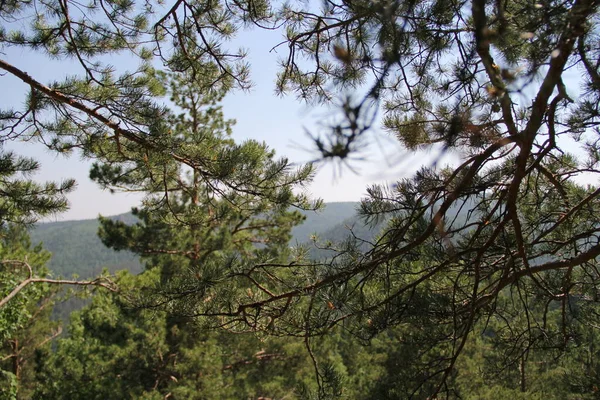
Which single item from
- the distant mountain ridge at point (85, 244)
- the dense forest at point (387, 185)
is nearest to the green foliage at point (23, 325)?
the dense forest at point (387, 185)

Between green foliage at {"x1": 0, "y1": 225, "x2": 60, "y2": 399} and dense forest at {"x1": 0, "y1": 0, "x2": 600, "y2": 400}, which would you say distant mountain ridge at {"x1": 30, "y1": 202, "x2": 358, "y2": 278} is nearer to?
green foliage at {"x1": 0, "y1": 225, "x2": 60, "y2": 399}

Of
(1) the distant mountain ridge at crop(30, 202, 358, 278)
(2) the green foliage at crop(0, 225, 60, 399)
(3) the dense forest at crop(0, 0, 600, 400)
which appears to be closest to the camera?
(3) the dense forest at crop(0, 0, 600, 400)

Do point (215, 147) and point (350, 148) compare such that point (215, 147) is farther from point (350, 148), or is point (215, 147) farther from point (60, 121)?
point (350, 148)

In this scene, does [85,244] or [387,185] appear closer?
[387,185]

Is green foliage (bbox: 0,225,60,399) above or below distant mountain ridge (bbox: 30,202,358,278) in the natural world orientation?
below

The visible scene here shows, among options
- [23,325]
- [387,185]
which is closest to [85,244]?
[23,325]

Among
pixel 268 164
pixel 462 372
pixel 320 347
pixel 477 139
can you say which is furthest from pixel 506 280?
pixel 320 347

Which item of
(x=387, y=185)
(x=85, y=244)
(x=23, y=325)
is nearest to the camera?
(x=387, y=185)

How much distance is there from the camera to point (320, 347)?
8742mm

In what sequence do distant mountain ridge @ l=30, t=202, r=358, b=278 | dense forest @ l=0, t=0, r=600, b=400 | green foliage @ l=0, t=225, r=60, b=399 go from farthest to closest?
1. distant mountain ridge @ l=30, t=202, r=358, b=278
2. green foliage @ l=0, t=225, r=60, b=399
3. dense forest @ l=0, t=0, r=600, b=400

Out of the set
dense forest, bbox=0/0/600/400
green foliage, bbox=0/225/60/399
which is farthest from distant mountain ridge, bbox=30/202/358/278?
dense forest, bbox=0/0/600/400

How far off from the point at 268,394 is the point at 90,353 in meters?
3.84

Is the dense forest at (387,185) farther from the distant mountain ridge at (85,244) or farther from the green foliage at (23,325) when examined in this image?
the distant mountain ridge at (85,244)

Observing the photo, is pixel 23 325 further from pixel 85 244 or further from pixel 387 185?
pixel 85 244
